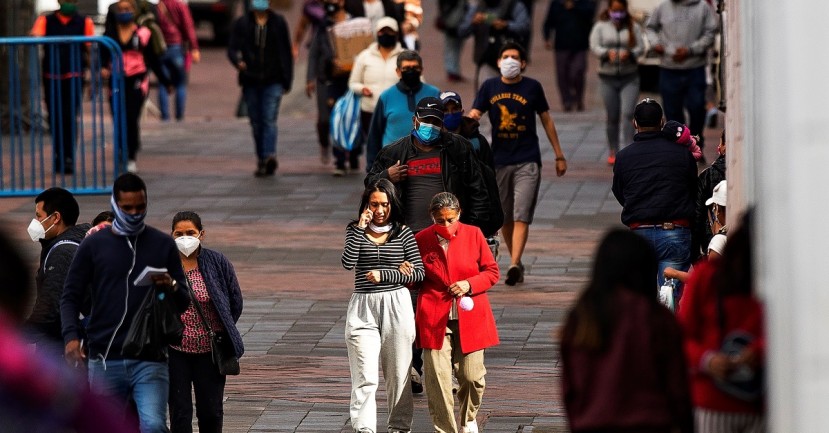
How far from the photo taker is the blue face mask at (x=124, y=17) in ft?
60.1

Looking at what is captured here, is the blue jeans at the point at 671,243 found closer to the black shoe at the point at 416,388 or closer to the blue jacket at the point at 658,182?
the blue jacket at the point at 658,182

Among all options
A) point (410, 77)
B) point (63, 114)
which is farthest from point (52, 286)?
point (63, 114)

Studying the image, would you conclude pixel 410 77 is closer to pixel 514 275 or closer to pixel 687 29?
pixel 514 275

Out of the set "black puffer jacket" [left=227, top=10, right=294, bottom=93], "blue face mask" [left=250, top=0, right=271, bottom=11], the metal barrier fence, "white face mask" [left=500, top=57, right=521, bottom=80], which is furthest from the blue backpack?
"white face mask" [left=500, top=57, right=521, bottom=80]

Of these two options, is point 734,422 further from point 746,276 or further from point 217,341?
Answer: point 217,341

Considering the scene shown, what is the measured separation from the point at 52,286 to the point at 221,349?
0.83 metres

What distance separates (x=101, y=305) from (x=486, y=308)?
2407mm

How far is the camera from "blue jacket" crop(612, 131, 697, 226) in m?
10.5

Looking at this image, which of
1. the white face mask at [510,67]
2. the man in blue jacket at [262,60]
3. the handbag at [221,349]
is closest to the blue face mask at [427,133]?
the handbag at [221,349]

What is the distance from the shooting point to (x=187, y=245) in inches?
341

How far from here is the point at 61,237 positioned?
861cm

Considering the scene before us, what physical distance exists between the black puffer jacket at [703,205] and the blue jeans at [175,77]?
1256 centimetres

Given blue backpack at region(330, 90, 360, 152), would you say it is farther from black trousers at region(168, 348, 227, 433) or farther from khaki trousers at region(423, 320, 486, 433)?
black trousers at region(168, 348, 227, 433)

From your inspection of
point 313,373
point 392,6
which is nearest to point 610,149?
point 392,6
